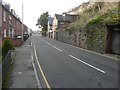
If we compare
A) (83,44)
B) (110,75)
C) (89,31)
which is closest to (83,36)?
(83,44)

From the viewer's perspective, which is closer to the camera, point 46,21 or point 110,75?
point 110,75

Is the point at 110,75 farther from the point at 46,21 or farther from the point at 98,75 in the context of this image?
the point at 46,21

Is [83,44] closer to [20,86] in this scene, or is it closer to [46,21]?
[20,86]

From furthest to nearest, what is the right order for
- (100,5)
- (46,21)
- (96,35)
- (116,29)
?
(46,21) < (100,5) < (96,35) < (116,29)

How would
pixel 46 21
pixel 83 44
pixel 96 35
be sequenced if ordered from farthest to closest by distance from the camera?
pixel 46 21 < pixel 83 44 < pixel 96 35

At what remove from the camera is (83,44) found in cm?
3259

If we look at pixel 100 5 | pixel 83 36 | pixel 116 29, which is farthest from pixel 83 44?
pixel 100 5

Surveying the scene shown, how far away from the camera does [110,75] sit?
1220 centimetres

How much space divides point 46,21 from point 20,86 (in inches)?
4107

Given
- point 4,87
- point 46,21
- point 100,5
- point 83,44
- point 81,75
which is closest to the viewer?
point 4,87

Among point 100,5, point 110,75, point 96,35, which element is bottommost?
point 110,75

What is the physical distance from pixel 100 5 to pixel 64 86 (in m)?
34.4

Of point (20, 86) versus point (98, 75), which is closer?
point (20, 86)

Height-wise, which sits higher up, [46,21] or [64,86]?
[46,21]
